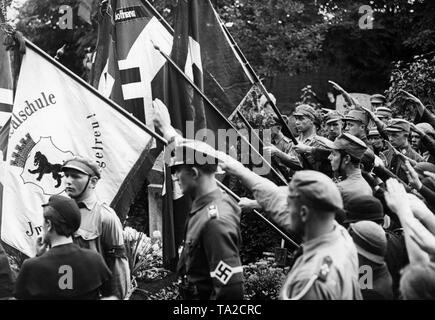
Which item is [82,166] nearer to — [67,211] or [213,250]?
[67,211]

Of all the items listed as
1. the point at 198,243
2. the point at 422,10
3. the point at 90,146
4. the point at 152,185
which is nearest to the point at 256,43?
the point at 422,10

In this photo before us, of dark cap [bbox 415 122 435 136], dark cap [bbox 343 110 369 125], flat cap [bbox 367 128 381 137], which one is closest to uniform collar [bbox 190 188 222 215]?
dark cap [bbox 415 122 435 136]

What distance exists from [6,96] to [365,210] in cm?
469

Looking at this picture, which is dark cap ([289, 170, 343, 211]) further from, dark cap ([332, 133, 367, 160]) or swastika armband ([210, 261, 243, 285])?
dark cap ([332, 133, 367, 160])

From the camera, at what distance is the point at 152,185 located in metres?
10.7

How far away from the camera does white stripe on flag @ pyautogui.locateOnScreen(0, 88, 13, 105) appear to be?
28.5 feet

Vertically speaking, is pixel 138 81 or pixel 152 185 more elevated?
pixel 138 81

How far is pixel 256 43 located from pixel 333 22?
2.43 m

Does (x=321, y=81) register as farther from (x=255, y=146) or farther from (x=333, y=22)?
(x=255, y=146)

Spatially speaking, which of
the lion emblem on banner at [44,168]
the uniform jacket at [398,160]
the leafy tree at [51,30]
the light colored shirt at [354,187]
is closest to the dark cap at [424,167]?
the light colored shirt at [354,187]

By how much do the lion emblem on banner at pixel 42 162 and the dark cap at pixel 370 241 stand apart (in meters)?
2.85

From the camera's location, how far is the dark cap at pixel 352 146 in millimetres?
6621

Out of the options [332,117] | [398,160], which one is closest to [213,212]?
[398,160]

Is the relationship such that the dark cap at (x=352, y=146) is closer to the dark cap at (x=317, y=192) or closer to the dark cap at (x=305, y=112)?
the dark cap at (x=317, y=192)
